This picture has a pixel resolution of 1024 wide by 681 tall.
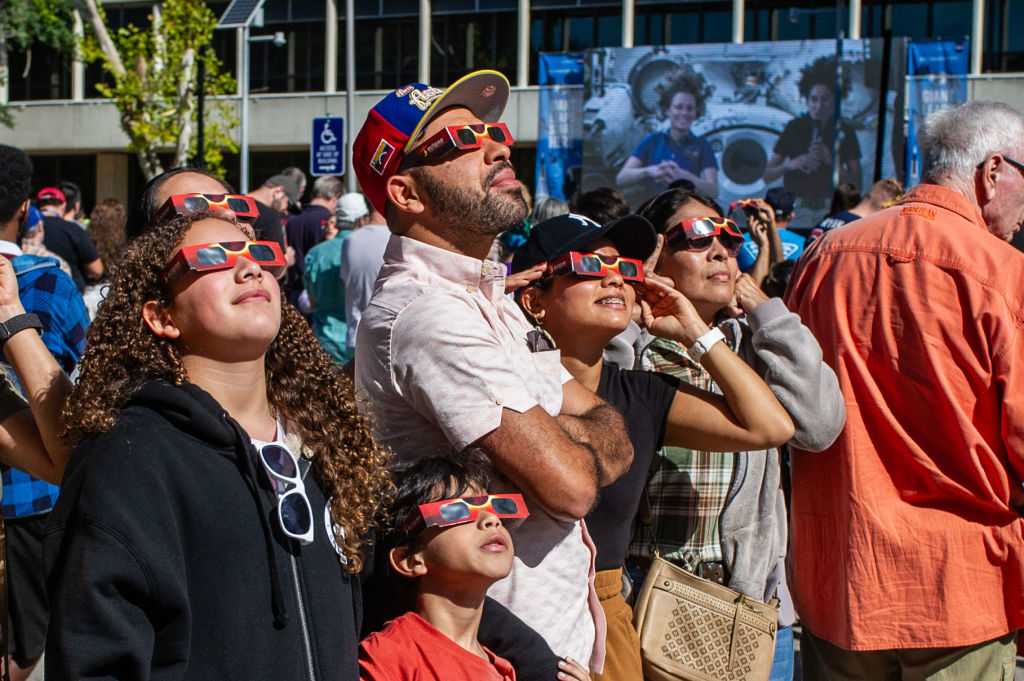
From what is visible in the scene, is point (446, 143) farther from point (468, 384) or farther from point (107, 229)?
point (107, 229)

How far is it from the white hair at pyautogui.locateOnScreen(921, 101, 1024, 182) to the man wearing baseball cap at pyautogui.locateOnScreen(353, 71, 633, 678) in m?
1.35

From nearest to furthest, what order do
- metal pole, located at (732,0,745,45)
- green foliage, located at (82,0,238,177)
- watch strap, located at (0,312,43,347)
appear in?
watch strap, located at (0,312,43,347), green foliage, located at (82,0,238,177), metal pole, located at (732,0,745,45)

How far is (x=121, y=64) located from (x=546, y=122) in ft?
42.4

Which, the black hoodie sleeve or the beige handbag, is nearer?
the black hoodie sleeve

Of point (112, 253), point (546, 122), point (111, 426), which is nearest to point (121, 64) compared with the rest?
point (546, 122)

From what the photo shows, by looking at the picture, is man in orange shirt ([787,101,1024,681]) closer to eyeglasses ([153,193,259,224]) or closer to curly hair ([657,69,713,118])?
eyeglasses ([153,193,259,224])

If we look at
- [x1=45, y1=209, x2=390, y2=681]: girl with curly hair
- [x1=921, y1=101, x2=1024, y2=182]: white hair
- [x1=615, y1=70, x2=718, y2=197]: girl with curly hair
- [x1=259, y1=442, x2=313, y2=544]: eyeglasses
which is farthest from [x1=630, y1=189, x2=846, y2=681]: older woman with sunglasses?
[x1=615, y1=70, x2=718, y2=197]: girl with curly hair

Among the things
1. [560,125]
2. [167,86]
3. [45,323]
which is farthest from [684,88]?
[45,323]

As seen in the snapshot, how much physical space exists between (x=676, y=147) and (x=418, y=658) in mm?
22094

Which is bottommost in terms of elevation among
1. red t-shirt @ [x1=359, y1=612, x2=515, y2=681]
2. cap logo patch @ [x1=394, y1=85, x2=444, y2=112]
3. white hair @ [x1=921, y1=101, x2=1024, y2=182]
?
red t-shirt @ [x1=359, y1=612, x2=515, y2=681]

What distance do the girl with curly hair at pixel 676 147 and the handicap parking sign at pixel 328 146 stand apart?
28.8 ft

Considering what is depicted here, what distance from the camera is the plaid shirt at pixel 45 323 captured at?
4.72m

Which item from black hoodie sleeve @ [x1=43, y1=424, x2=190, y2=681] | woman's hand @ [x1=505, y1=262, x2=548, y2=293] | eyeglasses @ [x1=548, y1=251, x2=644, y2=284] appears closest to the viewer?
black hoodie sleeve @ [x1=43, y1=424, x2=190, y2=681]

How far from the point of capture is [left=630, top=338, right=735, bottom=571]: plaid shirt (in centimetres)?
421
